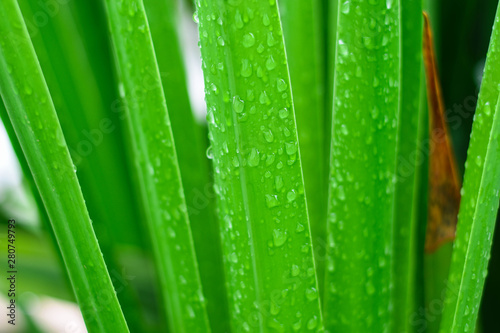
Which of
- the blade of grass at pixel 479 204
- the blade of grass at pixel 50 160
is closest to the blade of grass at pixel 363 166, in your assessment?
the blade of grass at pixel 479 204

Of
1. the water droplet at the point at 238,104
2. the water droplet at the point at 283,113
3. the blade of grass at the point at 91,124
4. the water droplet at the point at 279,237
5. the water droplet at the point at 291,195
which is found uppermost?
the blade of grass at the point at 91,124

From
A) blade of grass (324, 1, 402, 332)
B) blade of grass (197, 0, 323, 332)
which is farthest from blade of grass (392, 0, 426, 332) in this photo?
blade of grass (197, 0, 323, 332)

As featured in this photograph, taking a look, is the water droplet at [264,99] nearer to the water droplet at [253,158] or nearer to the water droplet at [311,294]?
the water droplet at [253,158]

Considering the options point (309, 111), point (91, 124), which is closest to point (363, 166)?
point (309, 111)

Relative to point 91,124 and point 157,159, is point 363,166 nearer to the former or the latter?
point 157,159

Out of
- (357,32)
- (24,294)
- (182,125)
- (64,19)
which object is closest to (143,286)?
(24,294)

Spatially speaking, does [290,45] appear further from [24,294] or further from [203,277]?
[24,294]
